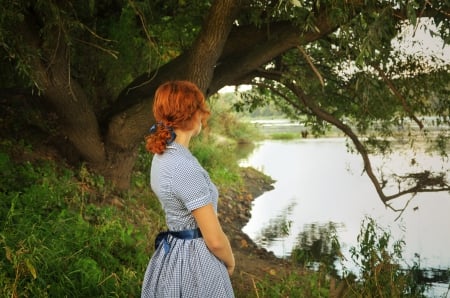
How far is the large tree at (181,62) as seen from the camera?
5395mm

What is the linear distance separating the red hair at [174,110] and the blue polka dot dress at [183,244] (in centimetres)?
6

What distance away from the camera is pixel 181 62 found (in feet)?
22.4

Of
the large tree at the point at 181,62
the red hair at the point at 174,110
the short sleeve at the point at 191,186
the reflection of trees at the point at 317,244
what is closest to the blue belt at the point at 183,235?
the short sleeve at the point at 191,186

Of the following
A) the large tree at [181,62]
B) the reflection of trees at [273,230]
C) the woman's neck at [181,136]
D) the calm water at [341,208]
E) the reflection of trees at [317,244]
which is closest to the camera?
the woman's neck at [181,136]

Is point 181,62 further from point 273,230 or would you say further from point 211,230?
point 273,230

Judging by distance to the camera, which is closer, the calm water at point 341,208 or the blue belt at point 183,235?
the blue belt at point 183,235

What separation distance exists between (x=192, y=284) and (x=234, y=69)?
16.0 ft

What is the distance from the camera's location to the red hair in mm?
2428

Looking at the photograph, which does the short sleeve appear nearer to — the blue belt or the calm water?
the blue belt

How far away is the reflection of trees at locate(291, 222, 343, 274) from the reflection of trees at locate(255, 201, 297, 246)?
0.45m

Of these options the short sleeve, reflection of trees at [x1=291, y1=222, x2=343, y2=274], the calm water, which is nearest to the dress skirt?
the short sleeve

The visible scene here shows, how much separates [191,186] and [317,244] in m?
9.06

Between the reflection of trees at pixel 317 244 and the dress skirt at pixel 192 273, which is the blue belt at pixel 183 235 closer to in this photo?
the dress skirt at pixel 192 273

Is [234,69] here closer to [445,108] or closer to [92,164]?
[92,164]
